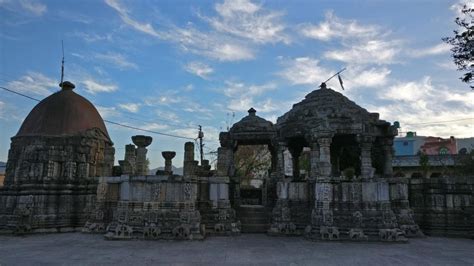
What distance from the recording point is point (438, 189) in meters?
14.0

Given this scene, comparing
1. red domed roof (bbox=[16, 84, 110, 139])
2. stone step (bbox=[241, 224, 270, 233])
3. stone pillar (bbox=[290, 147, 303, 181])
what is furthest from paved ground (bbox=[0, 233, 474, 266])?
red domed roof (bbox=[16, 84, 110, 139])

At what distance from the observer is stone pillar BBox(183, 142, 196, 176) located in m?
13.4

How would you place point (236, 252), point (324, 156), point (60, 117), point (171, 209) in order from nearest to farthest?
point (236, 252) < point (171, 209) < point (324, 156) < point (60, 117)

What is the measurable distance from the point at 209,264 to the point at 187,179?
5.03 m

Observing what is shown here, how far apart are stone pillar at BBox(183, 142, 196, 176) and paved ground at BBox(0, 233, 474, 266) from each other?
103 inches

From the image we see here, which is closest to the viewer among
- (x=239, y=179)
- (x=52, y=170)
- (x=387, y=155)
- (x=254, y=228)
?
(x=254, y=228)

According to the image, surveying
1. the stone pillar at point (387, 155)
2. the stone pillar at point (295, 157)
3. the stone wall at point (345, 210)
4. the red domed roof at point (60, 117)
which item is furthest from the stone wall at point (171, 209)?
the stone pillar at point (387, 155)

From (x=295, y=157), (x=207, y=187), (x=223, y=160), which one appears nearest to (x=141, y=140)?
(x=207, y=187)

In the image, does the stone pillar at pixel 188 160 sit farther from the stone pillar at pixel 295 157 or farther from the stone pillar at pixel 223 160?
the stone pillar at pixel 295 157

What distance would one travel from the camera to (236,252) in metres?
9.57

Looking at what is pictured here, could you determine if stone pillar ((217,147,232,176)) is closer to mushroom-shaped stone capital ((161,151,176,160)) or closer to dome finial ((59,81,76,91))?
mushroom-shaped stone capital ((161,151,176,160))

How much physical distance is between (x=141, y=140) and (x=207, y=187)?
10.1ft

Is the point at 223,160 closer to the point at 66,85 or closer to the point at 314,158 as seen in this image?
the point at 314,158

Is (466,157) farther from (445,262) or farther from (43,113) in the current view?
(43,113)
